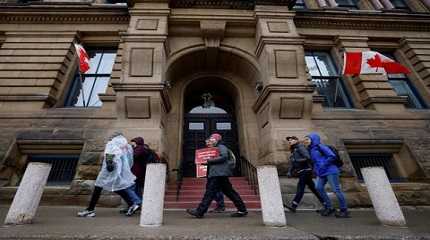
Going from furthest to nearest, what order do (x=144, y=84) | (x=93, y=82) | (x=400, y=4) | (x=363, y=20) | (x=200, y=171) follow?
(x=400, y=4) < (x=363, y=20) < (x=93, y=82) < (x=144, y=84) < (x=200, y=171)

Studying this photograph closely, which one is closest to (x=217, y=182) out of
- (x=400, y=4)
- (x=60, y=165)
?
(x=60, y=165)

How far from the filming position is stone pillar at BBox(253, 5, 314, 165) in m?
7.74

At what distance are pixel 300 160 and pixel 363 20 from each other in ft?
33.1

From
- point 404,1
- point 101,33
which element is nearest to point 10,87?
point 101,33

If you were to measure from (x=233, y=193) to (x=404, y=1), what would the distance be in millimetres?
17946

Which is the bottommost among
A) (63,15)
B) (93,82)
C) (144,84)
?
(144,84)

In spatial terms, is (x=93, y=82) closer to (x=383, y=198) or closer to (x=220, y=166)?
(x=220, y=166)

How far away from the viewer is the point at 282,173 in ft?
23.0

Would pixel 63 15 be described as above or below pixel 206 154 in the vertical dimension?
above

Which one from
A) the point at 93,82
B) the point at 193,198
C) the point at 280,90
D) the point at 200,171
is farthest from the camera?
the point at 93,82

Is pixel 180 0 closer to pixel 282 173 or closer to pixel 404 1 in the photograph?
pixel 282 173

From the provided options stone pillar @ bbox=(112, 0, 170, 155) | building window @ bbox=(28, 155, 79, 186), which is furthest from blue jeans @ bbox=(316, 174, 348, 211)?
building window @ bbox=(28, 155, 79, 186)

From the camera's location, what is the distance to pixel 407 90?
10727 mm

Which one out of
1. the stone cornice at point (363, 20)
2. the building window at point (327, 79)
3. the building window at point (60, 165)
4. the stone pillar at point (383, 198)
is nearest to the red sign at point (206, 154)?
the stone pillar at point (383, 198)
